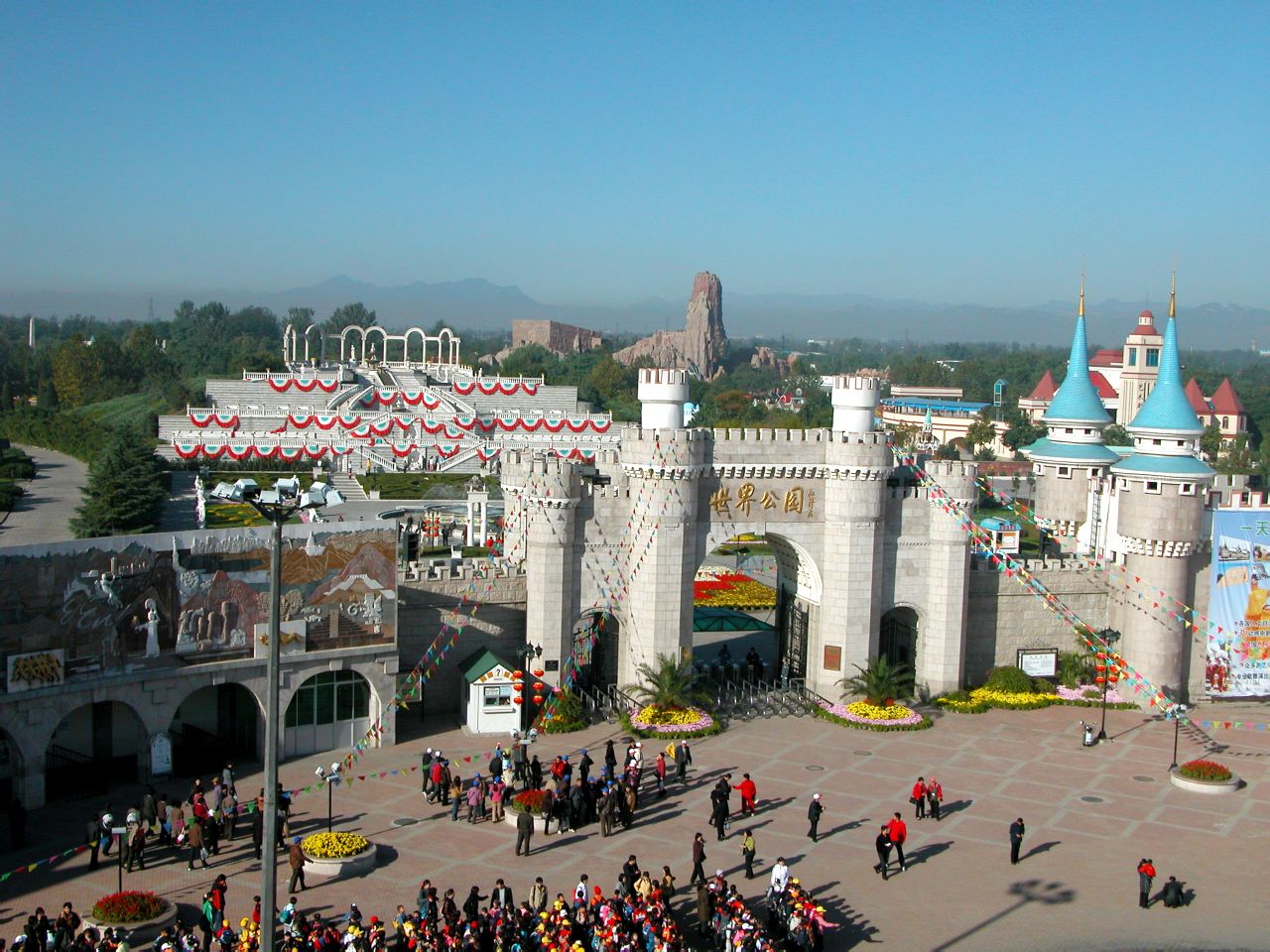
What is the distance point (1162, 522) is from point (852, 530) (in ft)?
29.4

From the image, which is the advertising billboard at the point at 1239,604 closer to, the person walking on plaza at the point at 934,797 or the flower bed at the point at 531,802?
the person walking on plaza at the point at 934,797

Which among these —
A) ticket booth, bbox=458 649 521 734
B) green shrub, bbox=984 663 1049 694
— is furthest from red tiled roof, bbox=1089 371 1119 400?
ticket booth, bbox=458 649 521 734

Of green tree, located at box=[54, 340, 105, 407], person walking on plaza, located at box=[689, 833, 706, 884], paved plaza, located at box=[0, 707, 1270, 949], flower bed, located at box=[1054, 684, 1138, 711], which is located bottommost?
paved plaza, located at box=[0, 707, 1270, 949]

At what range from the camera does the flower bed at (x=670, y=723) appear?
3183 centimetres

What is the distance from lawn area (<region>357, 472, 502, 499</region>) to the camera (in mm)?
76250

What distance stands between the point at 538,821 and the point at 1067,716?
16.6 meters

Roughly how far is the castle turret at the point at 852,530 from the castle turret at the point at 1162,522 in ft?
24.4

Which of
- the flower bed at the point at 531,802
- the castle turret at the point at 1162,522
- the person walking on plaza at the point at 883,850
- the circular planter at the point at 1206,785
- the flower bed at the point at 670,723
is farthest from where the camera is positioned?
the castle turret at the point at 1162,522

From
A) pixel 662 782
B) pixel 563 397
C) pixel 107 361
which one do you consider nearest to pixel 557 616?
pixel 662 782

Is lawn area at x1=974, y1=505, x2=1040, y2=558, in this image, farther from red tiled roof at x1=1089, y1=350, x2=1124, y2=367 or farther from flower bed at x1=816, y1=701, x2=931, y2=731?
red tiled roof at x1=1089, y1=350, x2=1124, y2=367

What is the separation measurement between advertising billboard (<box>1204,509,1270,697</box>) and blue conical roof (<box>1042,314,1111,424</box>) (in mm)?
6151

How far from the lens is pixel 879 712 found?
3353cm

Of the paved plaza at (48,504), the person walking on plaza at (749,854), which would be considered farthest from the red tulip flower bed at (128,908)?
the paved plaza at (48,504)

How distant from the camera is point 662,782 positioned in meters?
28.2
